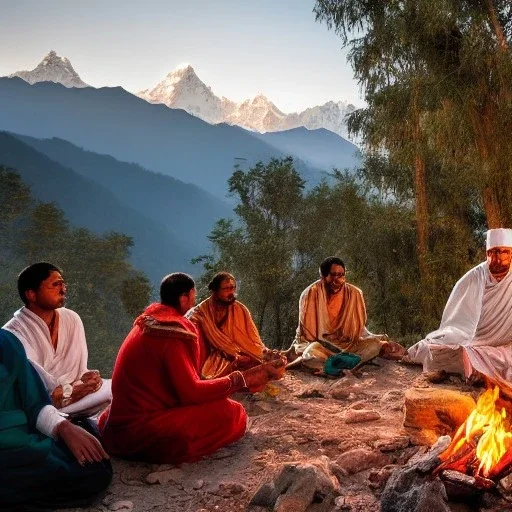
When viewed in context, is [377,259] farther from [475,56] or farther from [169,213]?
[169,213]

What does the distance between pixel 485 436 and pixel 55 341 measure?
3558 mm

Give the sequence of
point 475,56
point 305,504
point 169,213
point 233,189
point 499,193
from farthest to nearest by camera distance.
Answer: point 169,213, point 233,189, point 499,193, point 475,56, point 305,504

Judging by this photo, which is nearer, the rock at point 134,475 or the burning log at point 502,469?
the burning log at point 502,469

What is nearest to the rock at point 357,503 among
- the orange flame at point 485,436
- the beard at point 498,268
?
the orange flame at point 485,436

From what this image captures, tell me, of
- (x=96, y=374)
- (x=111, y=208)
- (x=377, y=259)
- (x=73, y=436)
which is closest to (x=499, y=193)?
(x=377, y=259)

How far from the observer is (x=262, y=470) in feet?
12.7

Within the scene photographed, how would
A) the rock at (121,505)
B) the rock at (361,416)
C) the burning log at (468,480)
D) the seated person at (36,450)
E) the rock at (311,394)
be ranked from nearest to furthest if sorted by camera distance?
1. the burning log at (468,480)
2. the seated person at (36,450)
3. the rock at (121,505)
4. the rock at (361,416)
5. the rock at (311,394)

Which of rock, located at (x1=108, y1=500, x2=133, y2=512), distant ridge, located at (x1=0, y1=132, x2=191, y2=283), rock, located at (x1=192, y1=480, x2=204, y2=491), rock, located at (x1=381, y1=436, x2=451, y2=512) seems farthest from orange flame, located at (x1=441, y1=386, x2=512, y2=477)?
distant ridge, located at (x1=0, y1=132, x2=191, y2=283)

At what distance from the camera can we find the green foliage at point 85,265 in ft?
102

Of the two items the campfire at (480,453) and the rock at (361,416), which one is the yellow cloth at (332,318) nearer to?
the rock at (361,416)

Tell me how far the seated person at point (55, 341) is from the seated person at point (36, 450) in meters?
0.84

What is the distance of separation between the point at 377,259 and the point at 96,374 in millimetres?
15868

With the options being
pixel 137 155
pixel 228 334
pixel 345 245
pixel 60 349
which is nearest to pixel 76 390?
pixel 60 349

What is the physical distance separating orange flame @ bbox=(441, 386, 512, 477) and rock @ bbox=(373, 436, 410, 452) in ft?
1.77
